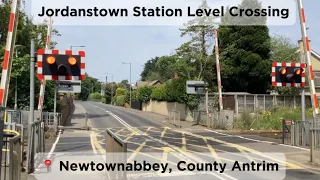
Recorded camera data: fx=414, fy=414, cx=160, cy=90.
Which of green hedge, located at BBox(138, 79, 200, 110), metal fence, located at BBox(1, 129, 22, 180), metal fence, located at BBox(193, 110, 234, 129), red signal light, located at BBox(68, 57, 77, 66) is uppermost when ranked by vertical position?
red signal light, located at BBox(68, 57, 77, 66)

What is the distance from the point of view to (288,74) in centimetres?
1423

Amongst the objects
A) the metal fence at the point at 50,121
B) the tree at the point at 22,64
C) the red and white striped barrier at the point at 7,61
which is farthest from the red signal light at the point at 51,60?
the tree at the point at 22,64

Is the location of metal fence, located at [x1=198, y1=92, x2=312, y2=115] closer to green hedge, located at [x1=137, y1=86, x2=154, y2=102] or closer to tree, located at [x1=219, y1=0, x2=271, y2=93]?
tree, located at [x1=219, y1=0, x2=271, y2=93]

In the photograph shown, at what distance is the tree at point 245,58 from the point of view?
127 ft

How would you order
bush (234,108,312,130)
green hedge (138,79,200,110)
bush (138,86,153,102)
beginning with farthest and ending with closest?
bush (138,86,153,102)
green hedge (138,79,200,110)
bush (234,108,312,130)

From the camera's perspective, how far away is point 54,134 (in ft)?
69.4

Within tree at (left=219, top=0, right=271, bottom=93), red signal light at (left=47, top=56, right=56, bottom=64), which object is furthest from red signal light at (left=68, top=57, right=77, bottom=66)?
tree at (left=219, top=0, right=271, bottom=93)

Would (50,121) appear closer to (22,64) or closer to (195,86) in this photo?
(22,64)

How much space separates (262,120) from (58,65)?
19119mm

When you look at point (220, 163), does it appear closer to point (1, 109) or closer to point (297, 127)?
point (297, 127)

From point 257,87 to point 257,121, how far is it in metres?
14.6

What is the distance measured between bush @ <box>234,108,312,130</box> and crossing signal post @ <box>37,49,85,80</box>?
702 inches

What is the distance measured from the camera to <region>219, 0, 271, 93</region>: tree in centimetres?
3878

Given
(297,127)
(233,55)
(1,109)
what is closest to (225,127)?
(297,127)
